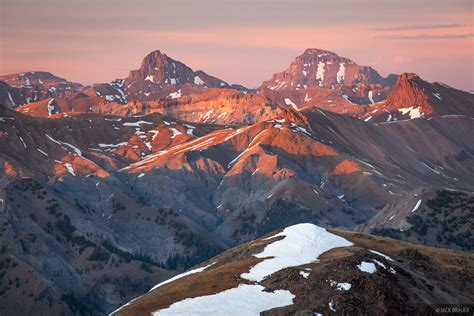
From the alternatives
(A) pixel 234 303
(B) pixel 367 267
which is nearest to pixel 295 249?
(B) pixel 367 267

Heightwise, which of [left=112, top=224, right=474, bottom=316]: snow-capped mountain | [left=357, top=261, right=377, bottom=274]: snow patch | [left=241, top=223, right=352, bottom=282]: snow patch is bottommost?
[left=241, top=223, right=352, bottom=282]: snow patch

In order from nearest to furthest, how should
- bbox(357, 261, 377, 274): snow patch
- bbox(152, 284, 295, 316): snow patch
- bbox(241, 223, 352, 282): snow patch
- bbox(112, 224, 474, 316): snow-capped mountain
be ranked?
bbox(152, 284, 295, 316): snow patch
bbox(112, 224, 474, 316): snow-capped mountain
bbox(357, 261, 377, 274): snow patch
bbox(241, 223, 352, 282): snow patch

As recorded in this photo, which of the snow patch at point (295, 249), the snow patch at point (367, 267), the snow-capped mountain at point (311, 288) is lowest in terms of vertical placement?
the snow patch at point (295, 249)

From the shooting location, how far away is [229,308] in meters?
139

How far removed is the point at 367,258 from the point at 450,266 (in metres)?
47.4

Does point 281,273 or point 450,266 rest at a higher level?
point 281,273

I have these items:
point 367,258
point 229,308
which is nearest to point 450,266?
point 367,258

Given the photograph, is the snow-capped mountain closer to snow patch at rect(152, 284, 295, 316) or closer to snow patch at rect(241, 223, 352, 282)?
snow patch at rect(152, 284, 295, 316)

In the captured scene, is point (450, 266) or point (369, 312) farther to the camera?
point (450, 266)

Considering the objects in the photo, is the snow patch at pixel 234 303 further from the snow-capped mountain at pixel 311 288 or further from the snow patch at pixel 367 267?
the snow patch at pixel 367 267

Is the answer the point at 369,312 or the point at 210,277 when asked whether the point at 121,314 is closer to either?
the point at 210,277

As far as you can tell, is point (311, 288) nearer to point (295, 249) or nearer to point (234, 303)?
point (234, 303)

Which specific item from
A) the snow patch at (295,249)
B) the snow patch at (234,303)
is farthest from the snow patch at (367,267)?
the snow patch at (295,249)

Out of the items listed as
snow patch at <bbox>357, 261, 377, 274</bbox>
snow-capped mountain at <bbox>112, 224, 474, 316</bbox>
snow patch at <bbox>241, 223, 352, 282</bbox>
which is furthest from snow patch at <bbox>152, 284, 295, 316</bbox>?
snow patch at <bbox>357, 261, 377, 274</bbox>
